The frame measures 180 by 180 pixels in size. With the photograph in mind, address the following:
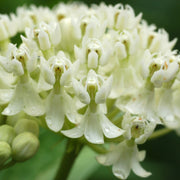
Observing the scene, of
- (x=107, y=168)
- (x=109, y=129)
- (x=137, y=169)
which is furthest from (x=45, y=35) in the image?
(x=107, y=168)

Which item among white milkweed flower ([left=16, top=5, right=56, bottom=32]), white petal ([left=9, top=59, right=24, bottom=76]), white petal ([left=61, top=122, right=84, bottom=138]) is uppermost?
white petal ([left=9, top=59, right=24, bottom=76])

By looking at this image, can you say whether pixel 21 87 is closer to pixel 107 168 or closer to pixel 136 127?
pixel 136 127

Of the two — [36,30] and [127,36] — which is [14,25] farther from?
[127,36]

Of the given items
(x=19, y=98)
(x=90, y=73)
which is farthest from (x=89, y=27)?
(x=19, y=98)

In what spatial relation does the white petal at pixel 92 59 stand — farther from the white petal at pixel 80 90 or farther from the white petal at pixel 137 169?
the white petal at pixel 137 169

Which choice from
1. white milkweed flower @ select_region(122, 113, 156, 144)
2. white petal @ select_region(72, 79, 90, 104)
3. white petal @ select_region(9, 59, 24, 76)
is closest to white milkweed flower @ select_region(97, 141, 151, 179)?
white milkweed flower @ select_region(122, 113, 156, 144)

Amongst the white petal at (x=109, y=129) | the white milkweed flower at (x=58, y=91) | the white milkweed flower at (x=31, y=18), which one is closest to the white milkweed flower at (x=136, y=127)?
the white petal at (x=109, y=129)

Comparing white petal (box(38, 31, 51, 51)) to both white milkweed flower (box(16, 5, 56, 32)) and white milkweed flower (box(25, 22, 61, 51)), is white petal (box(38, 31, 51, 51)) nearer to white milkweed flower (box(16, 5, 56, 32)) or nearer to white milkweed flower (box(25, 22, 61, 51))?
white milkweed flower (box(25, 22, 61, 51))
